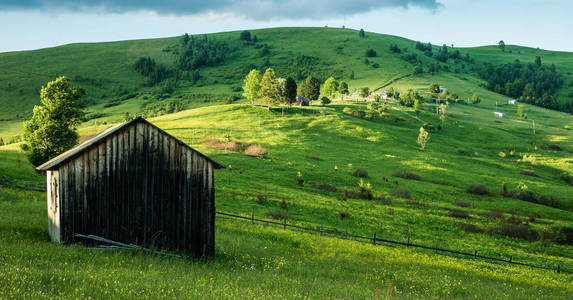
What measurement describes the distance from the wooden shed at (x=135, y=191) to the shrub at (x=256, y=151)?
4152 centimetres

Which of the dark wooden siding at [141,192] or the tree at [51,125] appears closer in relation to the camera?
the dark wooden siding at [141,192]

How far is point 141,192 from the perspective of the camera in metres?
17.9

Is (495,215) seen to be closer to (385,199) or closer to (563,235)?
(563,235)

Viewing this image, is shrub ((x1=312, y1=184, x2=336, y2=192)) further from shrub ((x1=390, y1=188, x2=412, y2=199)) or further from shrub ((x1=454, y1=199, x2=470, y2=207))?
shrub ((x1=454, y1=199, x2=470, y2=207))

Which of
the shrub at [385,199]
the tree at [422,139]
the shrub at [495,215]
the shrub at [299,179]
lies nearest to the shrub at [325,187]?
the shrub at [299,179]

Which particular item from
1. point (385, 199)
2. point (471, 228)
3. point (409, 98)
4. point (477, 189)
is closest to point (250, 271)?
point (471, 228)

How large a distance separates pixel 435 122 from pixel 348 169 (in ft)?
200

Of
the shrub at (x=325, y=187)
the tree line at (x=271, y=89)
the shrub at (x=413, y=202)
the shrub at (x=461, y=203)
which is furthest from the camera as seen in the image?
the tree line at (x=271, y=89)

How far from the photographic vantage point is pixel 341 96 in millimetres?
137750

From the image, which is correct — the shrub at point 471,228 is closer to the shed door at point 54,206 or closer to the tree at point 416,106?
the shed door at point 54,206

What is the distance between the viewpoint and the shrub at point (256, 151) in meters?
60.9

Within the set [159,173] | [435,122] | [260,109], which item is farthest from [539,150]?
[159,173]

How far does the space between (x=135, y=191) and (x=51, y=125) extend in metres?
26.6

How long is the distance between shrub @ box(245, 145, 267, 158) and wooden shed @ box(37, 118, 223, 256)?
41.5 meters
